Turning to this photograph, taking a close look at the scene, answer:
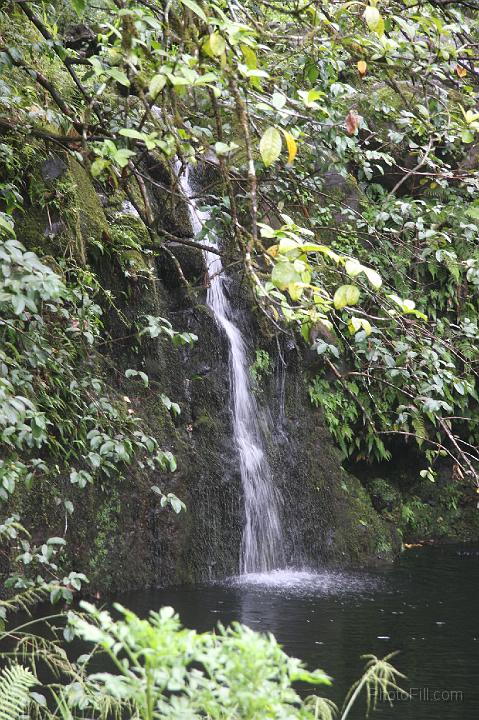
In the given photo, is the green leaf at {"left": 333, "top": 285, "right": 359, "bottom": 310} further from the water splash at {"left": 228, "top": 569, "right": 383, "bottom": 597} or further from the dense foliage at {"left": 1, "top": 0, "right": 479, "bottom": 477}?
the water splash at {"left": 228, "top": 569, "right": 383, "bottom": 597}

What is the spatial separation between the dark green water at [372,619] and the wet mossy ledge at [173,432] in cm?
49

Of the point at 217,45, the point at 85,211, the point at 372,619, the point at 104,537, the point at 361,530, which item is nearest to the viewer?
the point at 217,45

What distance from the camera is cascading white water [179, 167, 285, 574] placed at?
8.81 meters

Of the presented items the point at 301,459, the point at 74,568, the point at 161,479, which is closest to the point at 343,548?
the point at 301,459

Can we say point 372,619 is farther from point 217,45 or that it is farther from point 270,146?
point 217,45

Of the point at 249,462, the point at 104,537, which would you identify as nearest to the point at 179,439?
the point at 249,462

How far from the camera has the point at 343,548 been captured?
9.62 m

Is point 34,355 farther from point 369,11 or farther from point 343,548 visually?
point 343,548

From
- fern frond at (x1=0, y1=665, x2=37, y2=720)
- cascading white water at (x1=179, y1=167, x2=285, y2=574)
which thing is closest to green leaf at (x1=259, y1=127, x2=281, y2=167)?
fern frond at (x1=0, y1=665, x2=37, y2=720)

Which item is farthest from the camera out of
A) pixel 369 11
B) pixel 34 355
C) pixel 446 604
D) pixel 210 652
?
pixel 446 604

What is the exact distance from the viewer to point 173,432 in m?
8.34

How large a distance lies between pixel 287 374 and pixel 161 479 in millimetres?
2437

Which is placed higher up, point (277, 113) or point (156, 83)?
point (277, 113)

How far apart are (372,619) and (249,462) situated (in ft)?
8.07
